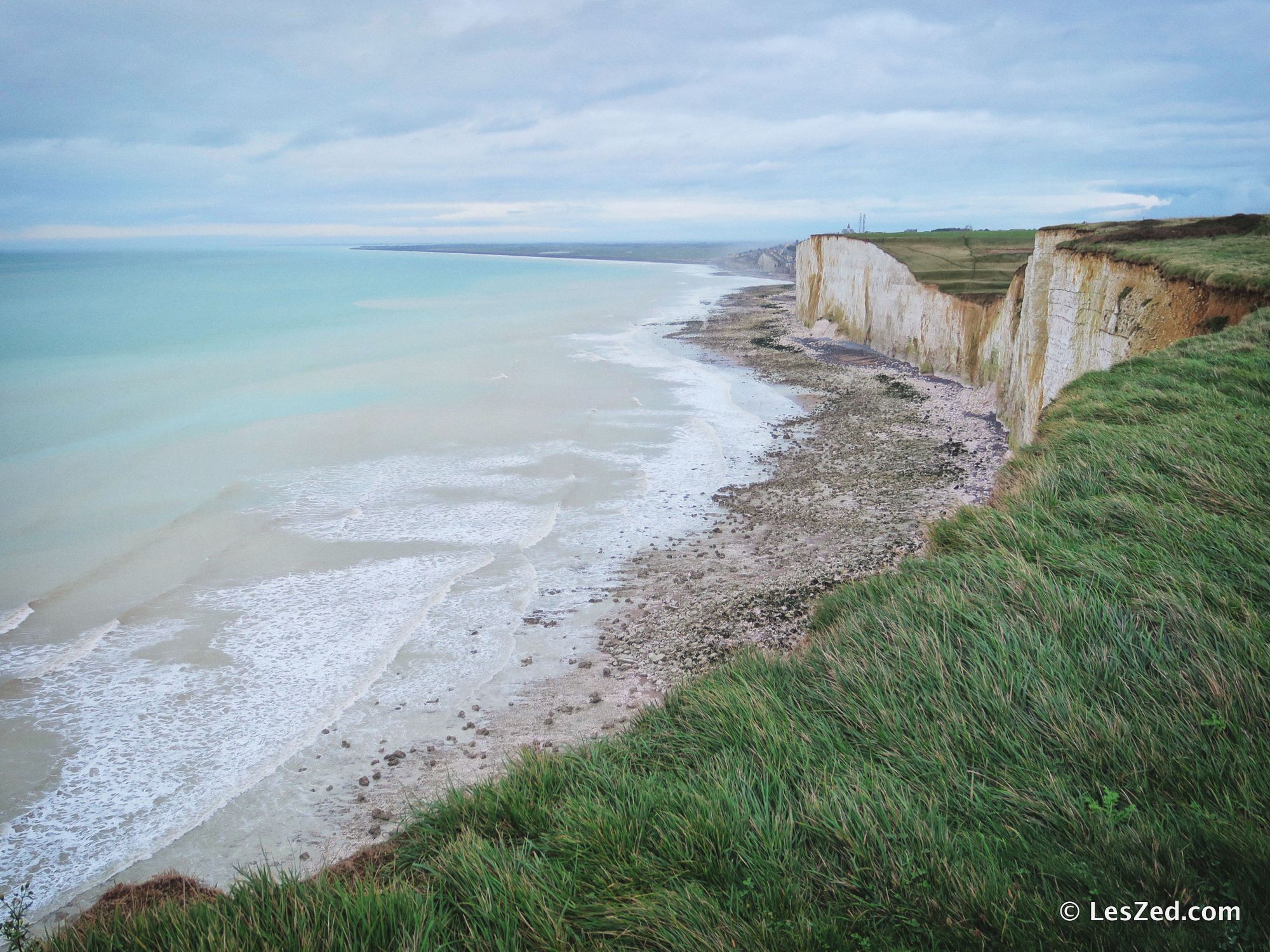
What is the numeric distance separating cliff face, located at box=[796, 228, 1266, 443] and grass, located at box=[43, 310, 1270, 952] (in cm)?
567

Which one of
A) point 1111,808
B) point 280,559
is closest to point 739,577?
point 280,559

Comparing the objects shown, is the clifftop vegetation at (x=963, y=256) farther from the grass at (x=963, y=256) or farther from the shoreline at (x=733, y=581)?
the shoreline at (x=733, y=581)

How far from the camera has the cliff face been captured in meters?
11.5

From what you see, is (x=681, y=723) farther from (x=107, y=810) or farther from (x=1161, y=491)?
(x=107, y=810)

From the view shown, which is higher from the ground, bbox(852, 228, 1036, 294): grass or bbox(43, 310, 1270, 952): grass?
bbox(852, 228, 1036, 294): grass

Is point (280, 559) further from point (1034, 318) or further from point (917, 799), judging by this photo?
point (1034, 318)

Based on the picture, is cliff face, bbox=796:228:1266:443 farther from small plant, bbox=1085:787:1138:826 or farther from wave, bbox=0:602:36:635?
wave, bbox=0:602:36:635

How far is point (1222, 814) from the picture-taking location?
102 inches

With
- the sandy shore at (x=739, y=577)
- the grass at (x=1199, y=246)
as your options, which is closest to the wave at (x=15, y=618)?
the sandy shore at (x=739, y=577)

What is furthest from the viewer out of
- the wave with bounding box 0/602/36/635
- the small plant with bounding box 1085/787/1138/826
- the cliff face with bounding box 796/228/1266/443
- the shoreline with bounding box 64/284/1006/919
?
the cliff face with bounding box 796/228/1266/443

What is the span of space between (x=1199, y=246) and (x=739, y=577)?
1080cm

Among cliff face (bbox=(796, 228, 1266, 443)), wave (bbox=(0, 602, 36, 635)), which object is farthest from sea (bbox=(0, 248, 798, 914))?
cliff face (bbox=(796, 228, 1266, 443))

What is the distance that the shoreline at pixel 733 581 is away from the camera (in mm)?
7176

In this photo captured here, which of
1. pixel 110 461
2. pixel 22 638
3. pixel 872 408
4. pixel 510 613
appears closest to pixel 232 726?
pixel 510 613
